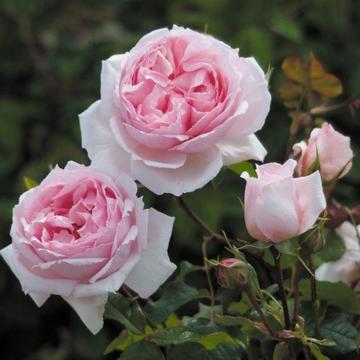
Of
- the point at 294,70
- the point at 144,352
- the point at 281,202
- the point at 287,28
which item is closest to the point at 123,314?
the point at 144,352

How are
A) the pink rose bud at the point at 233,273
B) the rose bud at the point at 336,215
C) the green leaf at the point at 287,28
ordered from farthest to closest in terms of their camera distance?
the green leaf at the point at 287,28 → the rose bud at the point at 336,215 → the pink rose bud at the point at 233,273

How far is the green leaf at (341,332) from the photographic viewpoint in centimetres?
57

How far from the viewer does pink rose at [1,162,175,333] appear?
0.52 meters

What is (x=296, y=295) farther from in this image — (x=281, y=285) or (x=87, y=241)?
(x=87, y=241)

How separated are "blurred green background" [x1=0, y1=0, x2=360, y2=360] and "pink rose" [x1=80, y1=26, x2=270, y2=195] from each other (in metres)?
0.68

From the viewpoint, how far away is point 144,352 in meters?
0.56

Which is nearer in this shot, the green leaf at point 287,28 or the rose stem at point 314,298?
the rose stem at point 314,298

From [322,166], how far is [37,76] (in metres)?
1.24

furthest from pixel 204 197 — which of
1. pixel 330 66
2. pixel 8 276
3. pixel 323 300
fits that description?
pixel 323 300

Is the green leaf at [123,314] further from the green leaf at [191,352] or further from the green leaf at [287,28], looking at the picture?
the green leaf at [287,28]

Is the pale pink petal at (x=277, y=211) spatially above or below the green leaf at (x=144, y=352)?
above

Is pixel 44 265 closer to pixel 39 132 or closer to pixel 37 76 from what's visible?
pixel 39 132

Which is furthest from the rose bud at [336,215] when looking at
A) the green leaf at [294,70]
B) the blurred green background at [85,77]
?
the blurred green background at [85,77]

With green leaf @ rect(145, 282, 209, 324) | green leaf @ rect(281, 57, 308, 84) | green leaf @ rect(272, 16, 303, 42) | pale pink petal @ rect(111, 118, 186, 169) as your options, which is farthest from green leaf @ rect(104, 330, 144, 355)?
green leaf @ rect(272, 16, 303, 42)
